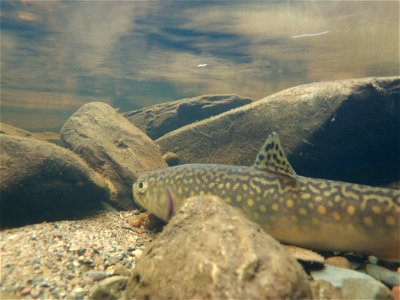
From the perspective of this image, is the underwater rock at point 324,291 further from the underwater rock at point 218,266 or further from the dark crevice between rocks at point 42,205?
the dark crevice between rocks at point 42,205

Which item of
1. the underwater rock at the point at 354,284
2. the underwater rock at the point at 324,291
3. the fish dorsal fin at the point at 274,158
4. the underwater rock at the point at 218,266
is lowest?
the underwater rock at the point at 354,284

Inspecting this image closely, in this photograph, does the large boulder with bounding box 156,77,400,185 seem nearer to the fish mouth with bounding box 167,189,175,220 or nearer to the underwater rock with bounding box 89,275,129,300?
the fish mouth with bounding box 167,189,175,220

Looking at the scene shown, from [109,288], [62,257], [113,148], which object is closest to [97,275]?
[109,288]

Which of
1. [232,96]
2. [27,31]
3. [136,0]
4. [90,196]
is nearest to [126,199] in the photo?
[90,196]

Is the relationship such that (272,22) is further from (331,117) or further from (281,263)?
(281,263)

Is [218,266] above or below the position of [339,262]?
above

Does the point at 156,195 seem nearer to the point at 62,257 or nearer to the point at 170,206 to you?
the point at 170,206

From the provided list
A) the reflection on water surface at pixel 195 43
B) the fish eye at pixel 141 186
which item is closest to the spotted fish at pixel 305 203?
the fish eye at pixel 141 186
